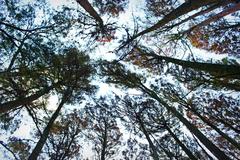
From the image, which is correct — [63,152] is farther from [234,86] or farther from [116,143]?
[234,86]

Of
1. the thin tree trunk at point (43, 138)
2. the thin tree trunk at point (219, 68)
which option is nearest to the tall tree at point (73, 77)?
the thin tree trunk at point (43, 138)

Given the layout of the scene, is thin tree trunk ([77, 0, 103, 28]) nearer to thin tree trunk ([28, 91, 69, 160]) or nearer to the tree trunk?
the tree trunk

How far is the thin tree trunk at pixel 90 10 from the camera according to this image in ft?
24.2

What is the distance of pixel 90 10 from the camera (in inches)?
311

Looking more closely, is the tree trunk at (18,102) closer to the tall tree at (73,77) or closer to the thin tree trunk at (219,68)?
the tall tree at (73,77)

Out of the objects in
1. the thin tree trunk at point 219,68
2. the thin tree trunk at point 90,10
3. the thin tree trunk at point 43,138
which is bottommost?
the thin tree trunk at point 219,68

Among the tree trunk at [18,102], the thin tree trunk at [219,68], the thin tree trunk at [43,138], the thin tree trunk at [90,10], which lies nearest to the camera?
the thin tree trunk at [219,68]

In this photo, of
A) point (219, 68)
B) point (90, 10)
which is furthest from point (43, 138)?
point (219, 68)

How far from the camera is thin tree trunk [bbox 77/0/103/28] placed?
736 cm

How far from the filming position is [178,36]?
26.1 ft

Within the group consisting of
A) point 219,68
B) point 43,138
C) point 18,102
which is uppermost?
point 18,102

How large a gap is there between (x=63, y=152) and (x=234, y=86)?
7.53 m

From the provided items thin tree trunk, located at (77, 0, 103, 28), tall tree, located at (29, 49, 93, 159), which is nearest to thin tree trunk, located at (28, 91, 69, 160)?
tall tree, located at (29, 49, 93, 159)

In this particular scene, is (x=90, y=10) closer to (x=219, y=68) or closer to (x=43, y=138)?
(x=43, y=138)
